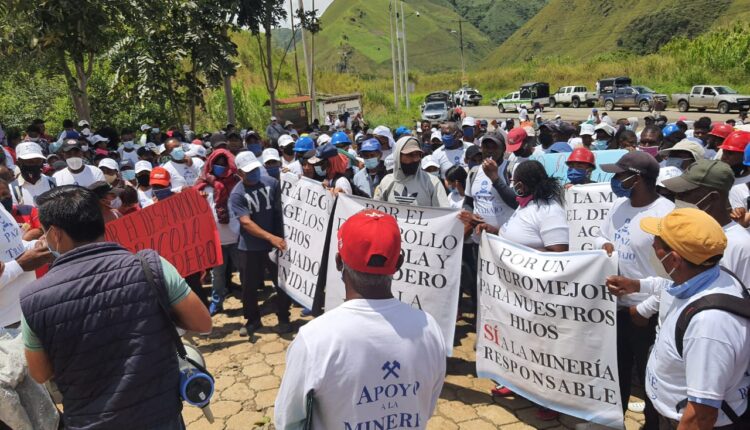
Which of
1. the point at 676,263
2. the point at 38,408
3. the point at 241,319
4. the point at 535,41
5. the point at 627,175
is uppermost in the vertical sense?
the point at 535,41

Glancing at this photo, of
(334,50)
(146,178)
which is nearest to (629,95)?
(146,178)

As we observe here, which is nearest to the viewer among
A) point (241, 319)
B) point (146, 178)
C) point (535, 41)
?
point (241, 319)

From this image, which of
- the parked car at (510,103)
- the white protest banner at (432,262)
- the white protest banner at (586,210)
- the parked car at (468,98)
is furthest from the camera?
the parked car at (468,98)

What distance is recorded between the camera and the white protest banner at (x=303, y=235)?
5.00 metres

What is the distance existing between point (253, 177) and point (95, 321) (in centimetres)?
315

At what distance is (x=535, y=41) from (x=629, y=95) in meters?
84.7

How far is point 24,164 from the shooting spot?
224 inches

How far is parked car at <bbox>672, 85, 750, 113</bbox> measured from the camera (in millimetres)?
27969

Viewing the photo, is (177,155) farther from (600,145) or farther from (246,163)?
(600,145)

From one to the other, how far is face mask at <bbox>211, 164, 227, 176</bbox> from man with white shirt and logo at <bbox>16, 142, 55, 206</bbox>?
1.84 meters

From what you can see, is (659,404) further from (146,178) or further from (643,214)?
(146,178)

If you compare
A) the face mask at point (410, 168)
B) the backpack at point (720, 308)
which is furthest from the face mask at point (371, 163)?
the backpack at point (720, 308)

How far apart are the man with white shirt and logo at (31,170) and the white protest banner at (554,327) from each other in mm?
4772

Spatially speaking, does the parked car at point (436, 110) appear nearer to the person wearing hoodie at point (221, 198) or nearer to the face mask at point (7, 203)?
the person wearing hoodie at point (221, 198)
